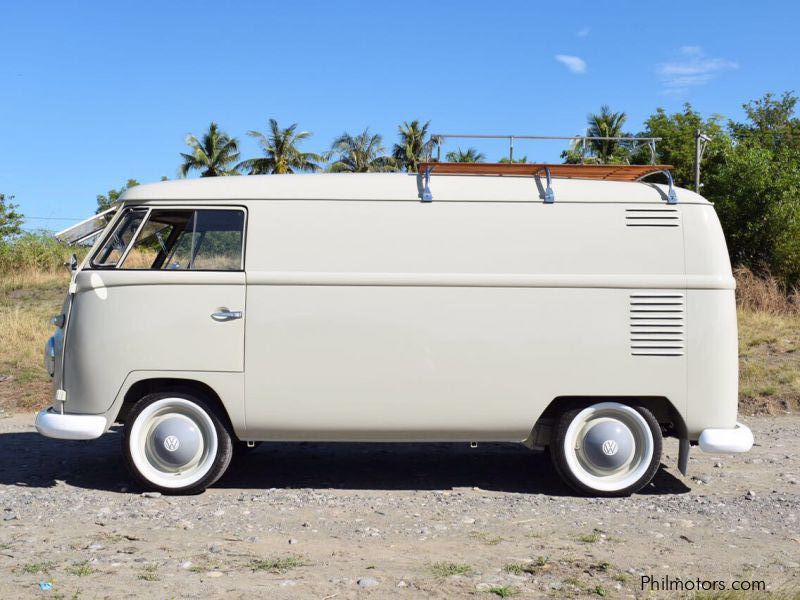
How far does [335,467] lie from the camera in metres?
7.36

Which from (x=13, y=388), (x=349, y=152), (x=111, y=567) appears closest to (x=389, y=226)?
(x=111, y=567)

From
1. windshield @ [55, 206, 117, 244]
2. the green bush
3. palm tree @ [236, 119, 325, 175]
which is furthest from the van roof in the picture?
palm tree @ [236, 119, 325, 175]

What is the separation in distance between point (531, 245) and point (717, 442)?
6.68ft

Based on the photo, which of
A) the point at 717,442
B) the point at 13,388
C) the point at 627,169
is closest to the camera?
the point at 717,442

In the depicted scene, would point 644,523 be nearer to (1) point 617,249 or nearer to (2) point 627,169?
(1) point 617,249

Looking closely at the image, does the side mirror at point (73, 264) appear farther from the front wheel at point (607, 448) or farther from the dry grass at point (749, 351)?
the dry grass at point (749, 351)

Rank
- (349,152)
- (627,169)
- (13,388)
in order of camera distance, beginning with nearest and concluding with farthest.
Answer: (627,169), (13,388), (349,152)

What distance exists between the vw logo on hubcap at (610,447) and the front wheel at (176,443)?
290cm

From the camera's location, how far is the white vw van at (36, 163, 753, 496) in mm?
6082

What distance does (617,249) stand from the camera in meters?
6.16

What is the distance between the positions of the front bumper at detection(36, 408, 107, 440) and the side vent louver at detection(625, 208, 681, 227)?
4323 millimetres

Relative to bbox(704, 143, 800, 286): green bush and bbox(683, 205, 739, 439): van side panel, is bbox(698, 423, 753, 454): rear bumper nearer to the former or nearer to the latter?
bbox(683, 205, 739, 439): van side panel

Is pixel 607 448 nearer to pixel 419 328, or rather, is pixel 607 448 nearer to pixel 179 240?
pixel 419 328

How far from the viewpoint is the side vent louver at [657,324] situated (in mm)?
6082
